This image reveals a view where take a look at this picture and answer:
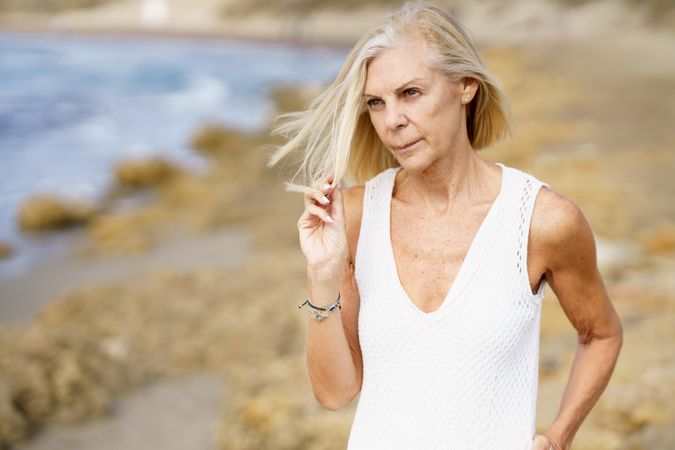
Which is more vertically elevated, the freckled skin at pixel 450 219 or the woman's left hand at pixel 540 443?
the freckled skin at pixel 450 219

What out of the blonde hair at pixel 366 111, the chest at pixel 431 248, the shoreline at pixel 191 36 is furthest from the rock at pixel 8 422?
the shoreline at pixel 191 36

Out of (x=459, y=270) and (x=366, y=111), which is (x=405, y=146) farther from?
(x=459, y=270)

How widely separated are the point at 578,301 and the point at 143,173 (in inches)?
537

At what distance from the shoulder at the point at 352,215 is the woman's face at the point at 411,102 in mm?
176

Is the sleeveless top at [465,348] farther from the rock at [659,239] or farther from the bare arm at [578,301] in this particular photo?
the rock at [659,239]

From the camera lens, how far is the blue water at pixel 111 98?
16975 millimetres

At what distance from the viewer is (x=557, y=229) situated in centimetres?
191

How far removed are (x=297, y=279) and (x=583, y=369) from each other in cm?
592

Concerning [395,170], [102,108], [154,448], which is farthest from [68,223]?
[102,108]

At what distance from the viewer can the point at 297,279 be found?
26.0ft

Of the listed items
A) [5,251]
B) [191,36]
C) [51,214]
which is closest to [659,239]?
[5,251]

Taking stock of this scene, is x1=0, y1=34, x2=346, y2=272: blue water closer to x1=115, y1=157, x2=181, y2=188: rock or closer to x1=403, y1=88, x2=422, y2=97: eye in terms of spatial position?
x1=115, y1=157, x2=181, y2=188: rock

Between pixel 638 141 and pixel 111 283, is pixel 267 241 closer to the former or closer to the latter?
pixel 111 283

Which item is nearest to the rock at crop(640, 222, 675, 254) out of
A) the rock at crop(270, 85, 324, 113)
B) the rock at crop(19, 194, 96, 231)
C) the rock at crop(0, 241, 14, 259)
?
the rock at crop(0, 241, 14, 259)
